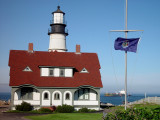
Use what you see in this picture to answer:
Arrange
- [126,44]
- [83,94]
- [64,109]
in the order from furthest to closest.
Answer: [83,94], [64,109], [126,44]

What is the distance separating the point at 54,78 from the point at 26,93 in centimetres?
441

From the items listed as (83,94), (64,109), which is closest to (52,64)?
(83,94)

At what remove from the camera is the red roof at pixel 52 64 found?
36.7 m

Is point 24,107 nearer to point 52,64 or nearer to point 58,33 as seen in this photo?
point 52,64

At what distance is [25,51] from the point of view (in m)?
40.8

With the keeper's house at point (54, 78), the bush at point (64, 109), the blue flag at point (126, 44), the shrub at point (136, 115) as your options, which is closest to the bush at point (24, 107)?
the keeper's house at point (54, 78)

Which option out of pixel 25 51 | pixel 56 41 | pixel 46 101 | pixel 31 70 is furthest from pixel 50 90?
pixel 56 41

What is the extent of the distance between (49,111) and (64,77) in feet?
20.3

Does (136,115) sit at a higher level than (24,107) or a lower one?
higher

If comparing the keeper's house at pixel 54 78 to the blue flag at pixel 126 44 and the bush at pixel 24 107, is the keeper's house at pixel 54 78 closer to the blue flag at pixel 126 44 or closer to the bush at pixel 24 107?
the bush at pixel 24 107

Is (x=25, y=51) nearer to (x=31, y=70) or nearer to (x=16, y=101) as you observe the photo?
(x=31, y=70)

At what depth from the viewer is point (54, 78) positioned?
124ft

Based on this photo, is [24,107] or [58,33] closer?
[24,107]

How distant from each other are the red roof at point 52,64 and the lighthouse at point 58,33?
3910 mm
